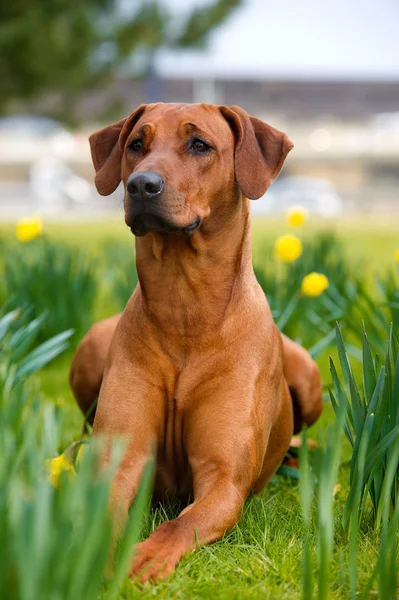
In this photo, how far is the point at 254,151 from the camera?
9.21ft

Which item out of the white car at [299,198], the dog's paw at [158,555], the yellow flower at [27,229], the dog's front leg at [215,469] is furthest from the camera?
the white car at [299,198]

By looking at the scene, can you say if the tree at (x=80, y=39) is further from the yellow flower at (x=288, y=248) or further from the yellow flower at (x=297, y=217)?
the yellow flower at (x=288, y=248)

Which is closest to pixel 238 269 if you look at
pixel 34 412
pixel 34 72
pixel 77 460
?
pixel 77 460

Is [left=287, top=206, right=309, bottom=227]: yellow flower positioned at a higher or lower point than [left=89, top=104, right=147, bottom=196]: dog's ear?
lower

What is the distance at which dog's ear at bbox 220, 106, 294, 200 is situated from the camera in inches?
108

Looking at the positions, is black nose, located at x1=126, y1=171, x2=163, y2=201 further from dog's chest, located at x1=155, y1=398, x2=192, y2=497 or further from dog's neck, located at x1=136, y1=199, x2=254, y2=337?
dog's chest, located at x1=155, y1=398, x2=192, y2=497

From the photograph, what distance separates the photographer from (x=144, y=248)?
277 cm

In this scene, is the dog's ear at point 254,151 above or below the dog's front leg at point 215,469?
above

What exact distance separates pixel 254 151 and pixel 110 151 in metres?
0.57

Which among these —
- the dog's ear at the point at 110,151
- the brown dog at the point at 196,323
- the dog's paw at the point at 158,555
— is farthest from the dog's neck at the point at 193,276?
the dog's paw at the point at 158,555

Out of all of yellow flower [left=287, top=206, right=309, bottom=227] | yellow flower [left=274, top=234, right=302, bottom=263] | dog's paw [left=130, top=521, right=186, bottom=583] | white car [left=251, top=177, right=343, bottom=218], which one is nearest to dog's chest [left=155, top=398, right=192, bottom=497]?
dog's paw [left=130, top=521, right=186, bottom=583]

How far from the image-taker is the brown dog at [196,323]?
99.0 inches

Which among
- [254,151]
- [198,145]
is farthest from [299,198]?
[198,145]

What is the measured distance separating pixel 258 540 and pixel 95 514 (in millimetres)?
1011
